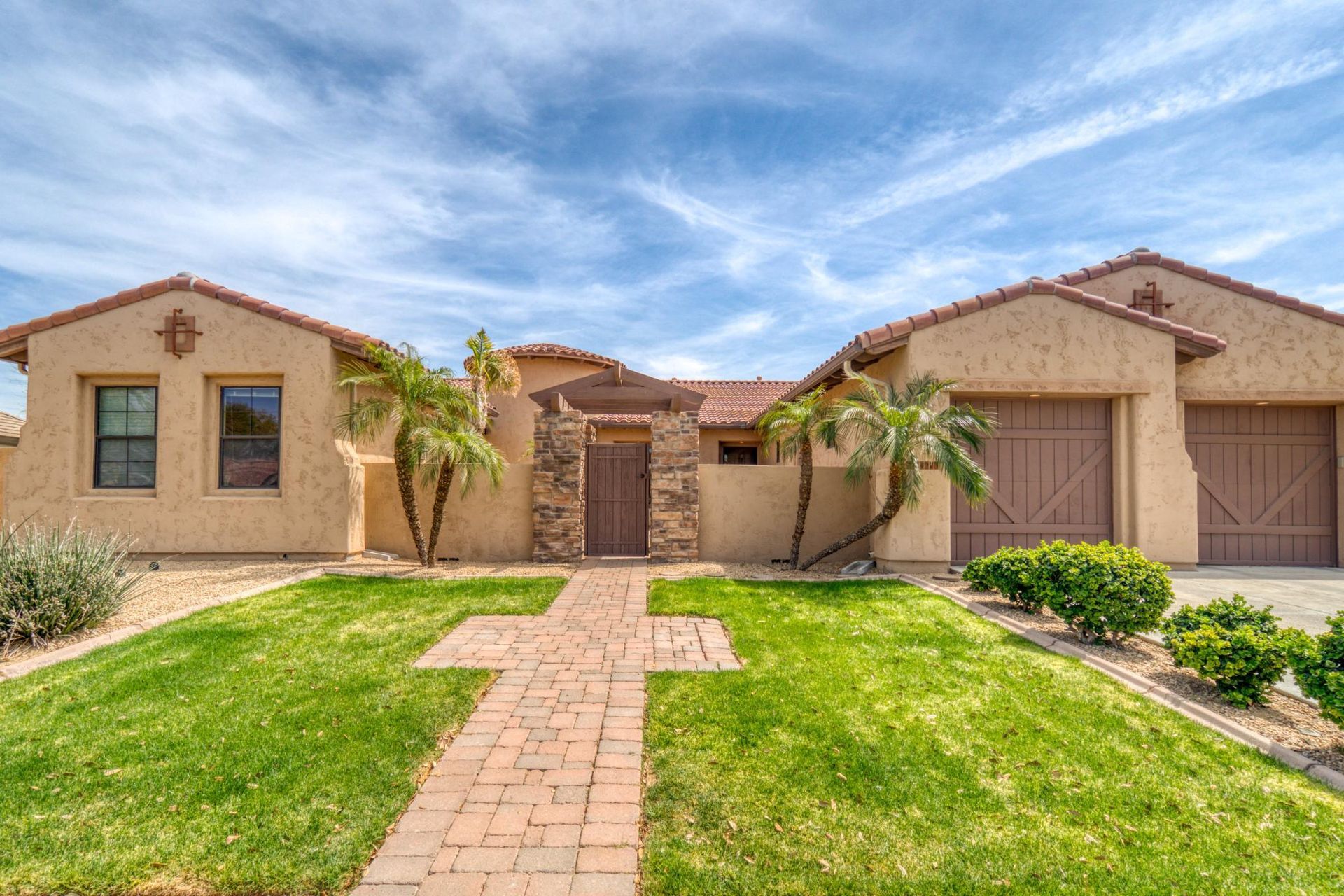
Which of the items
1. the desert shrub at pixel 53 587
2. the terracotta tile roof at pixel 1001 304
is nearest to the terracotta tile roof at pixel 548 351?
the terracotta tile roof at pixel 1001 304

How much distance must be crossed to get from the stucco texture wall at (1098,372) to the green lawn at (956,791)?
17.0ft

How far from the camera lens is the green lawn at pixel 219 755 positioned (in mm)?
2486

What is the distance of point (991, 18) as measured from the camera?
7617mm

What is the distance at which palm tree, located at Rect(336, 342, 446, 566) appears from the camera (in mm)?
9344

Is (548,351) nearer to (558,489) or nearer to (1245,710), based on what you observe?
(558,489)

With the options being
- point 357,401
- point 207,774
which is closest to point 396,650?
point 207,774

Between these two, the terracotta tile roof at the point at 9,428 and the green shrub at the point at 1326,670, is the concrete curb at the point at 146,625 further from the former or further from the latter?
the terracotta tile roof at the point at 9,428

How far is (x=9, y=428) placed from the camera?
15.8 m

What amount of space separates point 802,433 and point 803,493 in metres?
1.07

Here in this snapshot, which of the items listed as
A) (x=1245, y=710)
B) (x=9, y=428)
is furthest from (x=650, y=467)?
(x=9, y=428)

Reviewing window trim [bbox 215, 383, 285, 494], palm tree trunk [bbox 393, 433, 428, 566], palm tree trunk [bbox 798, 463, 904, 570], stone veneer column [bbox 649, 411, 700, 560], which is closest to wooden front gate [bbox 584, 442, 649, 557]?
stone veneer column [bbox 649, 411, 700, 560]

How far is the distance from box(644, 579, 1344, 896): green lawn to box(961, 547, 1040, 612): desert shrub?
1.60 meters

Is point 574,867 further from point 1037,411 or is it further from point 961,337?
point 1037,411

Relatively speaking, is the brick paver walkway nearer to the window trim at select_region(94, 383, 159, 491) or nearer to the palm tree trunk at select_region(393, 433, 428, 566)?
the palm tree trunk at select_region(393, 433, 428, 566)
